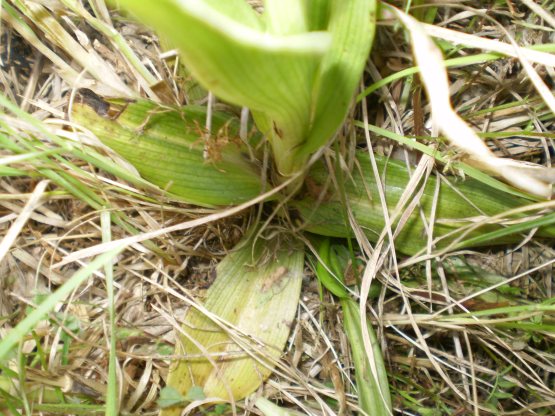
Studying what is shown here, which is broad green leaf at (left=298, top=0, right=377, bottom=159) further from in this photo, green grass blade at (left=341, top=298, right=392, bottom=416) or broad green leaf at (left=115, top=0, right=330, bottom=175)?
green grass blade at (left=341, top=298, right=392, bottom=416)

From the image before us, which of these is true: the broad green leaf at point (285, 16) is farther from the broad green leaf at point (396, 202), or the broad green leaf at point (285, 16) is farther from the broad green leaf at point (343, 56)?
the broad green leaf at point (396, 202)

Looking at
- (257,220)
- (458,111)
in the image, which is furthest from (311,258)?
(458,111)

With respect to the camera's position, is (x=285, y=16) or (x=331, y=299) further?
(x=331, y=299)

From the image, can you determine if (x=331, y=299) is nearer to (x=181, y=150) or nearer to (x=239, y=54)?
(x=181, y=150)

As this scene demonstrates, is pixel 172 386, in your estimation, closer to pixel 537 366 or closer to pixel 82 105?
pixel 82 105

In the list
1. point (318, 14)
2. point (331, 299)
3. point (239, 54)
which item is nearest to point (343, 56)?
point (318, 14)

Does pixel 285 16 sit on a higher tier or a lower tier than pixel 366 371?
higher

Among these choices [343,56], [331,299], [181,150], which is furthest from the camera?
[331,299]

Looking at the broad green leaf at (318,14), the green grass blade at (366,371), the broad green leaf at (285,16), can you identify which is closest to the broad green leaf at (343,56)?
the broad green leaf at (318,14)
